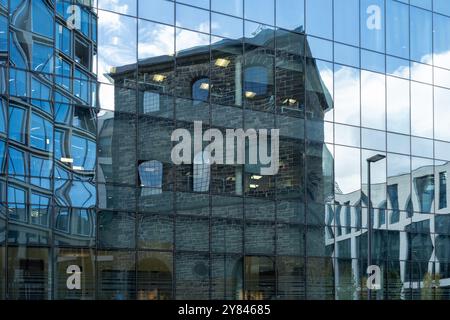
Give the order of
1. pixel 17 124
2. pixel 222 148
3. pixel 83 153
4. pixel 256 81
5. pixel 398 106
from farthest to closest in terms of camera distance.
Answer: pixel 398 106, pixel 256 81, pixel 222 148, pixel 83 153, pixel 17 124

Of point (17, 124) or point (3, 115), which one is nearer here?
point (3, 115)

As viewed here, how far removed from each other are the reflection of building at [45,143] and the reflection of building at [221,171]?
0.89 m

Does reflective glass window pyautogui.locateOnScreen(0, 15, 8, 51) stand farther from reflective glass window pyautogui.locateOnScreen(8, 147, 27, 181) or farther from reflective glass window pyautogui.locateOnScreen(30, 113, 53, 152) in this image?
reflective glass window pyautogui.locateOnScreen(8, 147, 27, 181)

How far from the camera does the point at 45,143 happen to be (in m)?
23.2

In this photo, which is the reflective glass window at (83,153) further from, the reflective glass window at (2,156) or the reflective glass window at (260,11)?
the reflective glass window at (260,11)

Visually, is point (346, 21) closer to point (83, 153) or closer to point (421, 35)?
point (421, 35)

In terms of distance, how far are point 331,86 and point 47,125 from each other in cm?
1242

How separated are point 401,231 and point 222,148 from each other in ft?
31.9

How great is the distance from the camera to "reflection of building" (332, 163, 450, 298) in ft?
97.7

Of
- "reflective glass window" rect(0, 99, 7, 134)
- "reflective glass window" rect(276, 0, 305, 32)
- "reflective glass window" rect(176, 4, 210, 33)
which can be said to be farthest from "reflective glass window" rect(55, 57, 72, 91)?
"reflective glass window" rect(276, 0, 305, 32)

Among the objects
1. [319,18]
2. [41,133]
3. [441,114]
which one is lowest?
[41,133]

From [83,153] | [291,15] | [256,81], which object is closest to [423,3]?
[291,15]

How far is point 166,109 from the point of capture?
2595 cm
